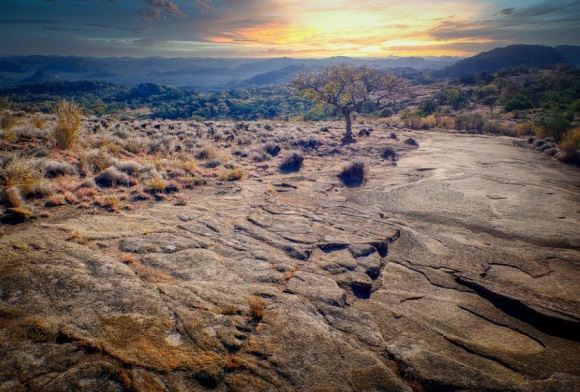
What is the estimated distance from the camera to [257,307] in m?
3.79

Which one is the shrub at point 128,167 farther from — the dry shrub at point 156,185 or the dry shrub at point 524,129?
the dry shrub at point 524,129

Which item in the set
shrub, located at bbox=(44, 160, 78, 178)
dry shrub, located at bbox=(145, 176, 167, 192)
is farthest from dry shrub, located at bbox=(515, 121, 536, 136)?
shrub, located at bbox=(44, 160, 78, 178)

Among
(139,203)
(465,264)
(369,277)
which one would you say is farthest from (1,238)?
(465,264)

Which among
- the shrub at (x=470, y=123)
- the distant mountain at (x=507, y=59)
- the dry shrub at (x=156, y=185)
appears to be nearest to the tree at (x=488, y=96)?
the shrub at (x=470, y=123)

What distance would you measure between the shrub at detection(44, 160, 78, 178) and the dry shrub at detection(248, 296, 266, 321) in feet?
25.3

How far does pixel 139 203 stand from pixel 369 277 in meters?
6.11

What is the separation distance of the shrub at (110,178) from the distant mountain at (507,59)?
15105 cm

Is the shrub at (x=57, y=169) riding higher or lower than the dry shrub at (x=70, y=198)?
higher

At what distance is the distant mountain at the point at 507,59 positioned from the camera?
12594 cm

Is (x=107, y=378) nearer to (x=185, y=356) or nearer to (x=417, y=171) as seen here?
(x=185, y=356)

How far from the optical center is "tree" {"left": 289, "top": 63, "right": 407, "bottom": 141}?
68.2ft

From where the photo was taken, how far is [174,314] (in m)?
3.48

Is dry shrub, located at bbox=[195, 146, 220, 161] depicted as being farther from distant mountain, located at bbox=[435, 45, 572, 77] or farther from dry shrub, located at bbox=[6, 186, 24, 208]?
distant mountain, located at bbox=[435, 45, 572, 77]

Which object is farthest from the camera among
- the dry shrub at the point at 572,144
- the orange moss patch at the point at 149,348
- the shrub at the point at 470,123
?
the shrub at the point at 470,123
